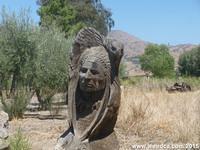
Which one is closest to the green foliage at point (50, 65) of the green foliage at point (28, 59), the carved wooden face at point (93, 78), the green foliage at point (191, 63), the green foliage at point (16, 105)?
the green foliage at point (28, 59)

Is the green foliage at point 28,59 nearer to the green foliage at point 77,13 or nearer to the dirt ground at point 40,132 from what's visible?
the dirt ground at point 40,132

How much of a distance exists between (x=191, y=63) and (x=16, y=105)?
5462 cm

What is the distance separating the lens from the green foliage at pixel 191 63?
68.8 metres

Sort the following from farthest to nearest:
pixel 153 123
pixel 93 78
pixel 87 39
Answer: pixel 153 123, pixel 87 39, pixel 93 78

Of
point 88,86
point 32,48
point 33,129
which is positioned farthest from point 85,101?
point 32,48

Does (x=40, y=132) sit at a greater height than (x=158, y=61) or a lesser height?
lesser

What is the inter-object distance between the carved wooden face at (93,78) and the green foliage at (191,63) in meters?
62.6

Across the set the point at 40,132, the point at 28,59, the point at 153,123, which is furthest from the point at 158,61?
the point at 153,123

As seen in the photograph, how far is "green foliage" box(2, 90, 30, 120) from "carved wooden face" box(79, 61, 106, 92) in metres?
11.9

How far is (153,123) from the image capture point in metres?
12.6

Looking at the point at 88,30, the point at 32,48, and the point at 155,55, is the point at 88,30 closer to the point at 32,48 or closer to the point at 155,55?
the point at 32,48

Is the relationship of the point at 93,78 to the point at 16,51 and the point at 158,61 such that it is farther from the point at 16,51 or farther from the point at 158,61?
the point at 158,61

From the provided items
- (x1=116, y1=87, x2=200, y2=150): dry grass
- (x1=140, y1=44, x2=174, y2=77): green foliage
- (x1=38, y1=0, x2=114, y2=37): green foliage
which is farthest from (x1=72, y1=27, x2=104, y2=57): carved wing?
(x1=140, y1=44, x2=174, y2=77): green foliage

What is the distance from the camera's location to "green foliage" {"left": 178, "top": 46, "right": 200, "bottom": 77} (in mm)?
68750
